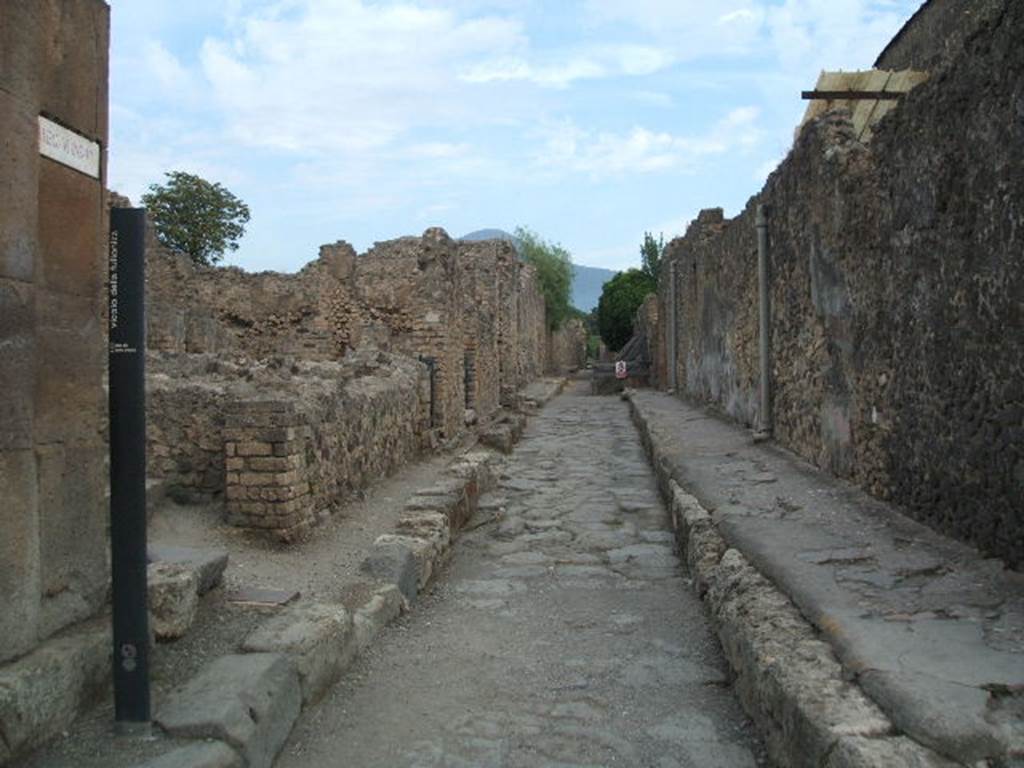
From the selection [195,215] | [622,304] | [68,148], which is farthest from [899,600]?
[622,304]

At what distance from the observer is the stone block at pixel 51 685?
2.46 metres

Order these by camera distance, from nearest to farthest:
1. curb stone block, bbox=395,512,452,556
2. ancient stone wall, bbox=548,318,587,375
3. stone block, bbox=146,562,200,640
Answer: stone block, bbox=146,562,200,640 < curb stone block, bbox=395,512,452,556 < ancient stone wall, bbox=548,318,587,375

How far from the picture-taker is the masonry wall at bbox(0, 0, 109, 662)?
2664 mm

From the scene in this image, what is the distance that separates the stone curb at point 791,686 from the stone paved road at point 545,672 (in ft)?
0.59

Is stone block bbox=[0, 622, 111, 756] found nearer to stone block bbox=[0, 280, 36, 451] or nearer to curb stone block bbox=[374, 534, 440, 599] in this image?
stone block bbox=[0, 280, 36, 451]

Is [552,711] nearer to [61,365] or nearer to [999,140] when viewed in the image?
[61,365]

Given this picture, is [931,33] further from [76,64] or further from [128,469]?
[128,469]

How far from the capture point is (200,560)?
394 cm

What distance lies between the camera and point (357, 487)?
22.7 ft

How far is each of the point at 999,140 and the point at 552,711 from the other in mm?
2999

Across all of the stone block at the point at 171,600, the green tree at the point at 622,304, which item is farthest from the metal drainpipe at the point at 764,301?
the green tree at the point at 622,304

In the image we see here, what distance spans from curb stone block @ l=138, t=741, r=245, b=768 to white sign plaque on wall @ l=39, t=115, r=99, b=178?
1825mm

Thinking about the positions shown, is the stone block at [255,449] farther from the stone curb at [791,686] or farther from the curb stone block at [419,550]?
the stone curb at [791,686]

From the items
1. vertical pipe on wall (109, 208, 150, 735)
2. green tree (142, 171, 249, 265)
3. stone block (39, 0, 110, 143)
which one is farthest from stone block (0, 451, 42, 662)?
green tree (142, 171, 249, 265)
